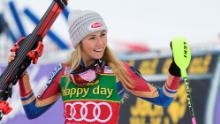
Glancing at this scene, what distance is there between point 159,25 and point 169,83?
5878 millimetres

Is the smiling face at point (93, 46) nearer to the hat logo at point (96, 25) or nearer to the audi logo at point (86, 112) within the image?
the hat logo at point (96, 25)

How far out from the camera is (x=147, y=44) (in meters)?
8.55

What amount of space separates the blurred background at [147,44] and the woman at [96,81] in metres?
1.85

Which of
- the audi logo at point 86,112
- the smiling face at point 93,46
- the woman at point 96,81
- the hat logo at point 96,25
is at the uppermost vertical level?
the hat logo at point 96,25

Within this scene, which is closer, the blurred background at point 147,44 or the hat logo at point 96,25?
the hat logo at point 96,25

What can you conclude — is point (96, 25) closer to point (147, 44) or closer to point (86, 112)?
point (86, 112)

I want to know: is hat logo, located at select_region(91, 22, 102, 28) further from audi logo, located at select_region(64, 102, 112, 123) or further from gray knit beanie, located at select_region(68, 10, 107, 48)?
audi logo, located at select_region(64, 102, 112, 123)

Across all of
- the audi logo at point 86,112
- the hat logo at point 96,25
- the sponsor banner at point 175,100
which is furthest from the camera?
the sponsor banner at point 175,100

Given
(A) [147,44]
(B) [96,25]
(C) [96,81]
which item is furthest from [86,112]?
(A) [147,44]

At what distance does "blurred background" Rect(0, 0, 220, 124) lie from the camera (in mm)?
5652

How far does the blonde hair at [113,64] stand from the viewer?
3.78 meters

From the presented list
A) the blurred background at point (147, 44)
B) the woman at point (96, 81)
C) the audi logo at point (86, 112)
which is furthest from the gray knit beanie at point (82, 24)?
the blurred background at point (147, 44)

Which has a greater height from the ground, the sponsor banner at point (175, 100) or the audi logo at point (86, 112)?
the audi logo at point (86, 112)

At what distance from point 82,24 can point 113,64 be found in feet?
1.13
